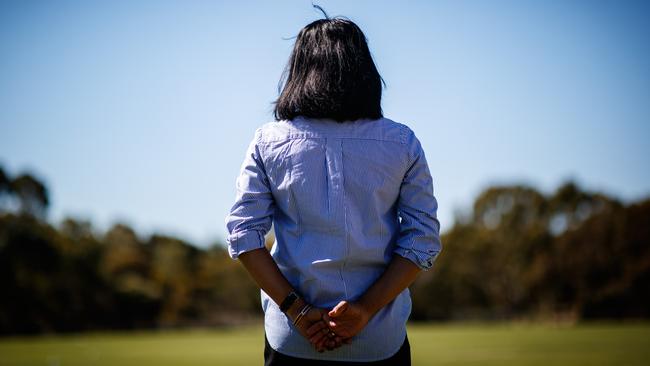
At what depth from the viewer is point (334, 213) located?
210 cm

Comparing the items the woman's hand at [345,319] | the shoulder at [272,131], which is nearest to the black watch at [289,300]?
the woman's hand at [345,319]

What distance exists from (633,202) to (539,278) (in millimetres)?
10700

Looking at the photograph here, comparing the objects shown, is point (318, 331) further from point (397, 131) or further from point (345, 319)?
point (397, 131)

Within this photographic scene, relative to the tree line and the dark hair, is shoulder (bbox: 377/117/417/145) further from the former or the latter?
the tree line

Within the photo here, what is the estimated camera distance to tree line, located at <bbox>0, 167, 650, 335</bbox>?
1812 inches

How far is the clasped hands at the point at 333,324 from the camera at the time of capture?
6.61ft

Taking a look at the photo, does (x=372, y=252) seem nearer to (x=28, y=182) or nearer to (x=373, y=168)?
(x=373, y=168)

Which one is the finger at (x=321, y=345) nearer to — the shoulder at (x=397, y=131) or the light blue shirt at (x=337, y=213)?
the light blue shirt at (x=337, y=213)

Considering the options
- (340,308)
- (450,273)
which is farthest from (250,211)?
(450,273)

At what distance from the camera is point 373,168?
2.17 metres

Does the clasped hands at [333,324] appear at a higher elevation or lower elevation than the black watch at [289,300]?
lower

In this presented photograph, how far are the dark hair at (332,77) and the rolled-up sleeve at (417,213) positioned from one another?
21 cm

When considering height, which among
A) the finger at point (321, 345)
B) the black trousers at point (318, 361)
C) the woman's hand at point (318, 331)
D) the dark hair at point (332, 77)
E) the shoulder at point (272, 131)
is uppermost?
the dark hair at point (332, 77)

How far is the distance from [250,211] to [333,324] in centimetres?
45
